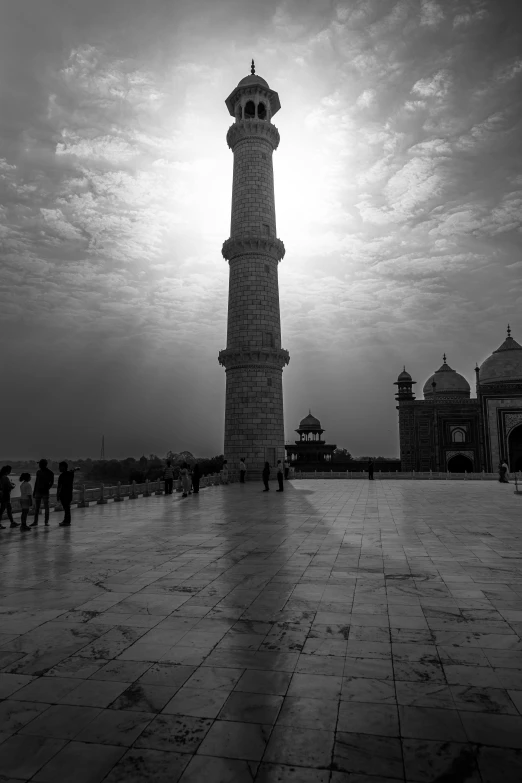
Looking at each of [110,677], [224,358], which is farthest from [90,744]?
[224,358]

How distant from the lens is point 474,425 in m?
50.5

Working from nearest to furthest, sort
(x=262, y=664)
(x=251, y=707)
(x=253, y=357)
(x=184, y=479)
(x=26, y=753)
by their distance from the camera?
(x=26, y=753), (x=251, y=707), (x=262, y=664), (x=184, y=479), (x=253, y=357)

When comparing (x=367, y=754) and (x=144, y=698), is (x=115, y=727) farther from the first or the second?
(x=367, y=754)

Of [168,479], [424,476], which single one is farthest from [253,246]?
[424,476]

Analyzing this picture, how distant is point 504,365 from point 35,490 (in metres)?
48.9

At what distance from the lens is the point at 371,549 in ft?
29.8

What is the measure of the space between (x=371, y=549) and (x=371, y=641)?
4.46m

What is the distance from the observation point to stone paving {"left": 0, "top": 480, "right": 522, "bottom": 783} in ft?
9.90

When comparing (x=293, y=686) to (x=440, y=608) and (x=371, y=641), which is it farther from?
(x=440, y=608)

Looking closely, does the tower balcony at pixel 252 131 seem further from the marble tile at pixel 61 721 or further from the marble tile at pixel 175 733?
the marble tile at pixel 175 733

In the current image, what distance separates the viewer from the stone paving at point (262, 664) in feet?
9.90

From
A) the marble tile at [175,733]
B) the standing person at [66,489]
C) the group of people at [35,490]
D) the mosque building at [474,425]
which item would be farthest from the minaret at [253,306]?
the mosque building at [474,425]

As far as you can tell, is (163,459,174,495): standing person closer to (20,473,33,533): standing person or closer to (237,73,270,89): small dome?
(20,473,33,533): standing person

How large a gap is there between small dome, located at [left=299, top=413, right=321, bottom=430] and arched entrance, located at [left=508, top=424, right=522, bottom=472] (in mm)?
19288
